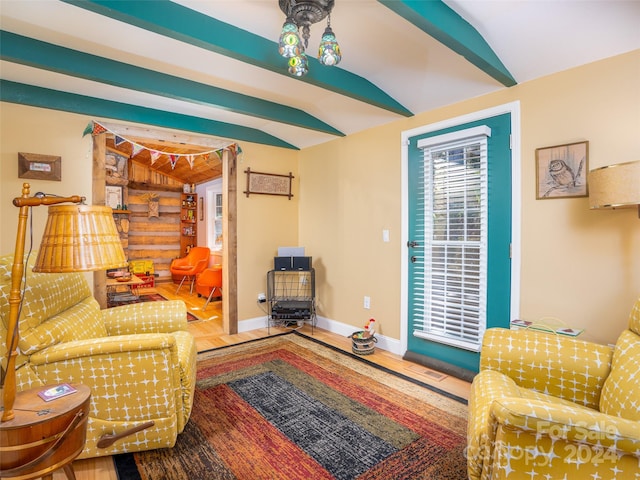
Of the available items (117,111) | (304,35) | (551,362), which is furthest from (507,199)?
(117,111)

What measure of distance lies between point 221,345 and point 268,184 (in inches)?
74.8

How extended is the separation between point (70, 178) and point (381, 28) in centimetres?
277

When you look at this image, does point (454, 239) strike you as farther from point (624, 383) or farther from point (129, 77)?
point (129, 77)

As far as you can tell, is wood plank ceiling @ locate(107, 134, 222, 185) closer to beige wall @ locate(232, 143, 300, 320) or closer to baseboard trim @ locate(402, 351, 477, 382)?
beige wall @ locate(232, 143, 300, 320)

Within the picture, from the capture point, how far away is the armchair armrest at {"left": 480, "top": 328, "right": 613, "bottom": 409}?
1.48 meters

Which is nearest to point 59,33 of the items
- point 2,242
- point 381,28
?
point 2,242

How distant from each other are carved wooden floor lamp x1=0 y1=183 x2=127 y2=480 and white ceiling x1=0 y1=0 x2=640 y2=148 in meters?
1.26

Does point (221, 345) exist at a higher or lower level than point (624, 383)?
lower

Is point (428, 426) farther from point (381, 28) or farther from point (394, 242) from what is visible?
point (381, 28)

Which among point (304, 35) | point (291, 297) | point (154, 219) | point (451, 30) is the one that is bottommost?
point (291, 297)

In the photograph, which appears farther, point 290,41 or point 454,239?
point 454,239

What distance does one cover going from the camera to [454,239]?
8.83 feet

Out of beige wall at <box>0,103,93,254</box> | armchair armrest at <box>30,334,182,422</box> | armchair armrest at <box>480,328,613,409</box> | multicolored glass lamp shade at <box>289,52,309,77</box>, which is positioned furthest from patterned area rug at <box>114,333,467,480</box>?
multicolored glass lamp shade at <box>289,52,309,77</box>

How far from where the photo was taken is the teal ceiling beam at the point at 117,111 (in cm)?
263
